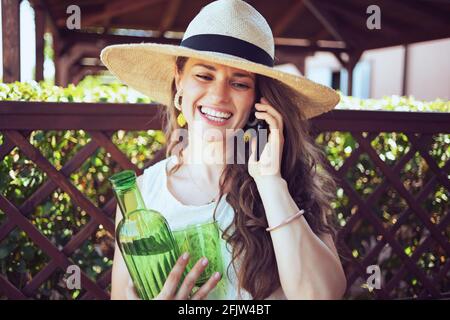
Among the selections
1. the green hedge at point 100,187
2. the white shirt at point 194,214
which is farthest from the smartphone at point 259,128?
the green hedge at point 100,187

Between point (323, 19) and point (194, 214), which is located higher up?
point (323, 19)

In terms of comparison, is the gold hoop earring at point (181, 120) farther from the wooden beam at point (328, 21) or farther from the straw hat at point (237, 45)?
the wooden beam at point (328, 21)

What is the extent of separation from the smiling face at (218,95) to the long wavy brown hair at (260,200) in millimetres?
79

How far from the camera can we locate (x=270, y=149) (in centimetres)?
131

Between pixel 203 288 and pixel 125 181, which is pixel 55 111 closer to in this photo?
pixel 125 181

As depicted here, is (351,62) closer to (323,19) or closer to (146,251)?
(323,19)

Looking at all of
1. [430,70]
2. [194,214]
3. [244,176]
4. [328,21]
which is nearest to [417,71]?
[430,70]

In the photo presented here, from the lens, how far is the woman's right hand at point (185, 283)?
1211 millimetres

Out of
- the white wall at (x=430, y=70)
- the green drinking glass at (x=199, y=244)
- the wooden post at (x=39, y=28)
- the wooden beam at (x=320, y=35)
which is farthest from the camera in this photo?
the white wall at (x=430, y=70)

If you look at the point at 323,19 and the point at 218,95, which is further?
the point at 323,19

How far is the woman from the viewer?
1.25 m

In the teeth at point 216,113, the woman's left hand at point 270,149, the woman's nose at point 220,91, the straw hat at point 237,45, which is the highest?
the straw hat at point 237,45

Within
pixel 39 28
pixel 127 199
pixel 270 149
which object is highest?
pixel 39 28

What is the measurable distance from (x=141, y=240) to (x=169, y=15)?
16.7 feet
